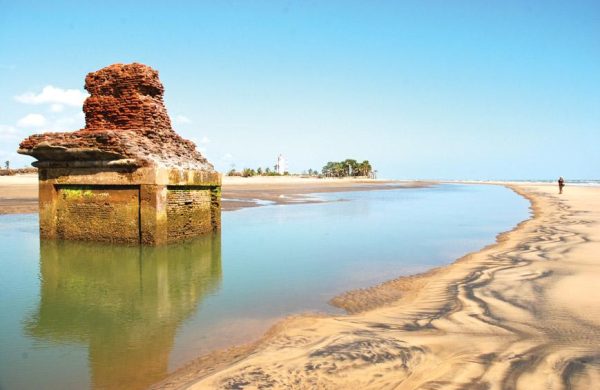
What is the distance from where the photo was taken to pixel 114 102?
1187 centimetres

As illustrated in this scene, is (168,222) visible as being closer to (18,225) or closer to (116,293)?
(116,293)

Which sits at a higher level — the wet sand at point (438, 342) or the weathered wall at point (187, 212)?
the weathered wall at point (187, 212)

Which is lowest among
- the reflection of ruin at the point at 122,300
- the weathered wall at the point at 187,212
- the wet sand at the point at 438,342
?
the reflection of ruin at the point at 122,300

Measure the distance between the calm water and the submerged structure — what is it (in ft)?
1.75

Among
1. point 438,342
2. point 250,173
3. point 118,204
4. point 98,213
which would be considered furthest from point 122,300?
point 250,173

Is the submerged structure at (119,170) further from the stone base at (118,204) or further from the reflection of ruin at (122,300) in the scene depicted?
the reflection of ruin at (122,300)

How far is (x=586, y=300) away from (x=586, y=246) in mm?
5623

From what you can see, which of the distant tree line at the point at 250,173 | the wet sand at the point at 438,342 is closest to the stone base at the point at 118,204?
the wet sand at the point at 438,342

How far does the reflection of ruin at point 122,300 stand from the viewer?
473cm

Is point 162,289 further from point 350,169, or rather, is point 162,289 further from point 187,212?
point 350,169

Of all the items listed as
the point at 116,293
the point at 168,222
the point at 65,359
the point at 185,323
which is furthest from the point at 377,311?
the point at 168,222

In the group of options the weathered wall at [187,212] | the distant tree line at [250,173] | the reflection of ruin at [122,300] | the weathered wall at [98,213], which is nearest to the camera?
the reflection of ruin at [122,300]

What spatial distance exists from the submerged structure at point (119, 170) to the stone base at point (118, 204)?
2 cm

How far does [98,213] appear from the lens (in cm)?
1162
